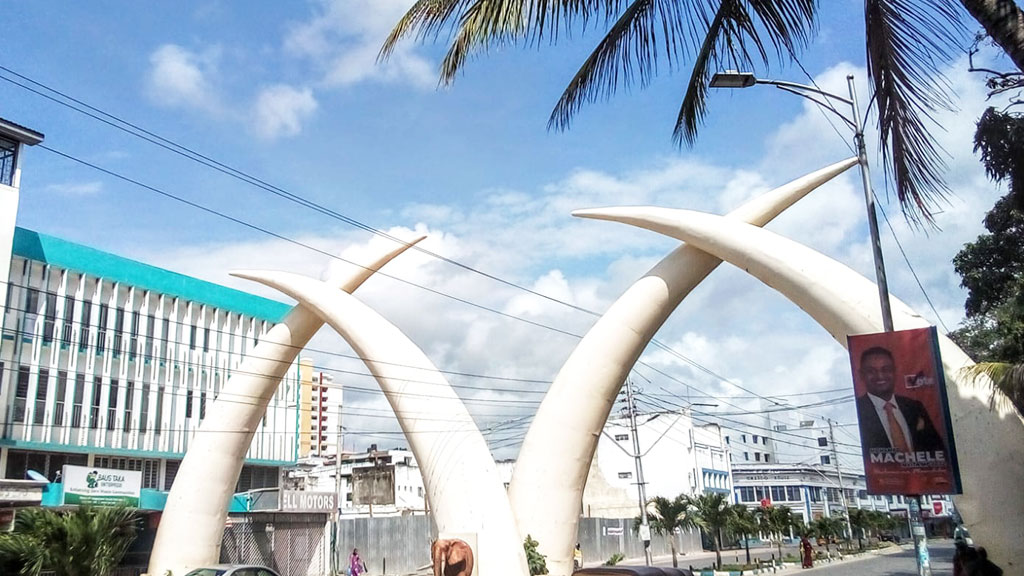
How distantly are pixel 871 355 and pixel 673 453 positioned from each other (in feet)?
201

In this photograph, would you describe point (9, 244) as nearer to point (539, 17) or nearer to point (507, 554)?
point (507, 554)

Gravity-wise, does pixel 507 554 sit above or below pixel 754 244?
below

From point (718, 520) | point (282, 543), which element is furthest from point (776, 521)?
point (282, 543)

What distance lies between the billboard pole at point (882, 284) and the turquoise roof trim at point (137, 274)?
27.7 m

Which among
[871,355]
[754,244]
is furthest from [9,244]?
[871,355]

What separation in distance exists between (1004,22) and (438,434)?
14125 millimetres

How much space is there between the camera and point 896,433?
10219mm

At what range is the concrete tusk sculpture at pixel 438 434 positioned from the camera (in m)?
17.5

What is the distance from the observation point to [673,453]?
229 feet

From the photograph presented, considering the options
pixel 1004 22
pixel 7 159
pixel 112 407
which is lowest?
pixel 112 407

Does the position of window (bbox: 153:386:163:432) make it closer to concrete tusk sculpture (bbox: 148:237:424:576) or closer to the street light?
concrete tusk sculpture (bbox: 148:237:424:576)

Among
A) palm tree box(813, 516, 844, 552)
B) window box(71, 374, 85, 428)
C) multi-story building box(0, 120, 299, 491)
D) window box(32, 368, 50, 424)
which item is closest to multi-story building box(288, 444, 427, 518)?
multi-story building box(0, 120, 299, 491)

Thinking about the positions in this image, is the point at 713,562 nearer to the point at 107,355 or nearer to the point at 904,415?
A: the point at 107,355

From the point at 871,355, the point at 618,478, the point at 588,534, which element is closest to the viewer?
the point at 871,355
